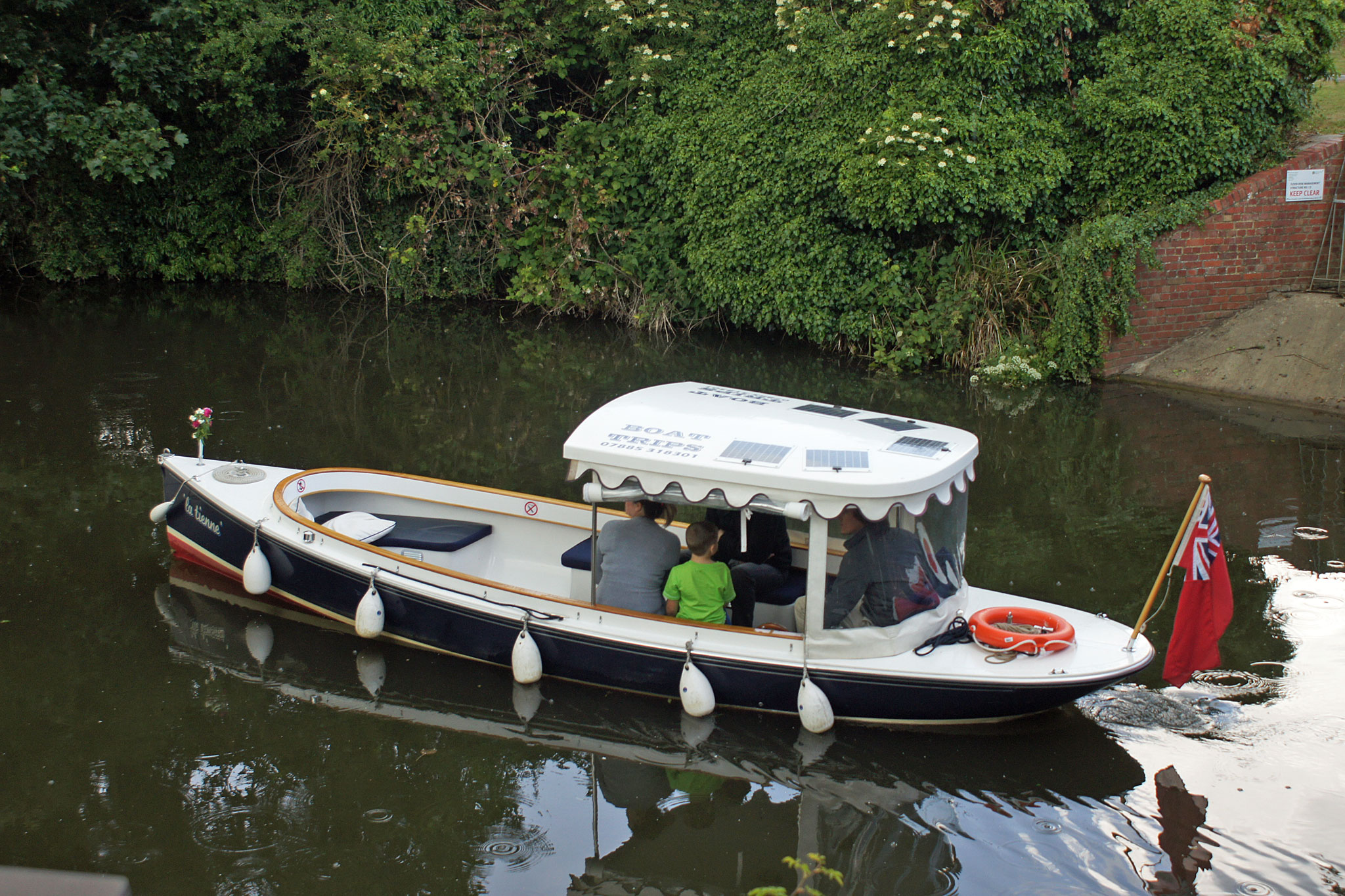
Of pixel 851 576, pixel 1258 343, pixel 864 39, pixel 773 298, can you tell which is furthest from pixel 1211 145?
pixel 851 576

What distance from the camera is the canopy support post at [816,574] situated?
6008 mm

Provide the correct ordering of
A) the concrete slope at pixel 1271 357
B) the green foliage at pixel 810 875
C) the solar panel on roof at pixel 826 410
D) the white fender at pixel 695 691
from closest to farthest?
the green foliage at pixel 810 875 → the white fender at pixel 695 691 → the solar panel on roof at pixel 826 410 → the concrete slope at pixel 1271 357

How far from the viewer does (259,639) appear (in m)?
7.48

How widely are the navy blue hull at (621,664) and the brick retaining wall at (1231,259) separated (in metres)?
9.23

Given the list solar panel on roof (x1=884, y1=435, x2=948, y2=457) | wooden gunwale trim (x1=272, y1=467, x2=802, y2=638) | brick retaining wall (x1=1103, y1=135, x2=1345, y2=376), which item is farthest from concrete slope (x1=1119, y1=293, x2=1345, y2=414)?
wooden gunwale trim (x1=272, y1=467, x2=802, y2=638)

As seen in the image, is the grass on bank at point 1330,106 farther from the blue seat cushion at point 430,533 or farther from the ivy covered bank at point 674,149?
the blue seat cushion at point 430,533

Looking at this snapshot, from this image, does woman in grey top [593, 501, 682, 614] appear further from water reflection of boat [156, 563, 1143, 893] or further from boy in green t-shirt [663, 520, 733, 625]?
water reflection of boat [156, 563, 1143, 893]

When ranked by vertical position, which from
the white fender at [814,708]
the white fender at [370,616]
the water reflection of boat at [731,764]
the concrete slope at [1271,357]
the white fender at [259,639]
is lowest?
the water reflection of boat at [731,764]

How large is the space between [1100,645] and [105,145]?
16.5 meters

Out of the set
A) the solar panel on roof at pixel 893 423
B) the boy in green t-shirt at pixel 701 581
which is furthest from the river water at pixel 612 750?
the solar panel on roof at pixel 893 423

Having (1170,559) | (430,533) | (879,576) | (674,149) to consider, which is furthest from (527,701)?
(674,149)

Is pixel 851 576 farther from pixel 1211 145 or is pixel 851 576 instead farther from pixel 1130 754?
pixel 1211 145

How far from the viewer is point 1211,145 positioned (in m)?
13.4

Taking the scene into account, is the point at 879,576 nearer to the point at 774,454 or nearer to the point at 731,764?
the point at 774,454
